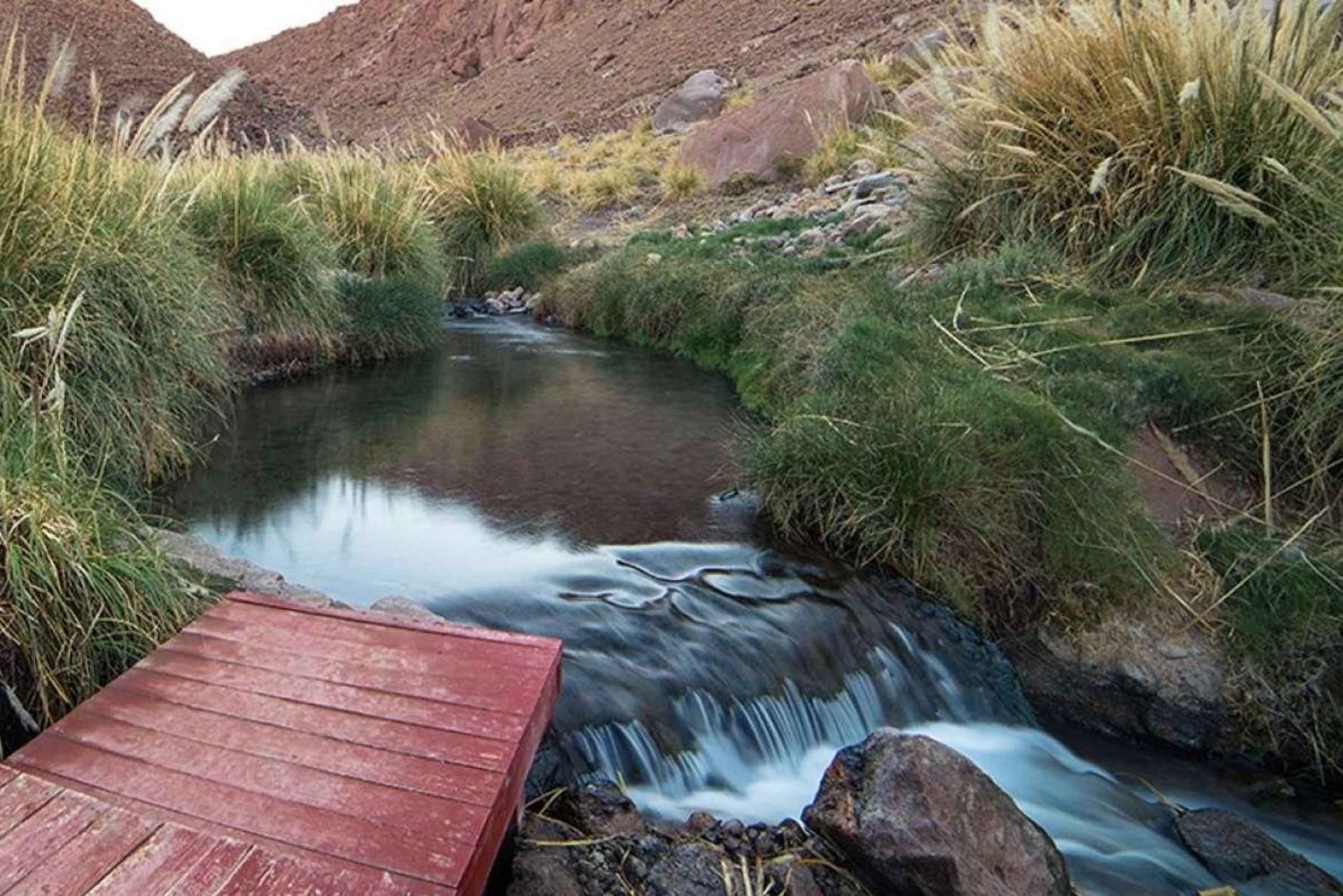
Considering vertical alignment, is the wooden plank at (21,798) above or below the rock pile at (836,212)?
below

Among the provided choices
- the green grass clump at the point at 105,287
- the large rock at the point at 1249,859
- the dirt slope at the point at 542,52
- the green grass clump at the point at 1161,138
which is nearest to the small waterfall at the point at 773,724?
the large rock at the point at 1249,859

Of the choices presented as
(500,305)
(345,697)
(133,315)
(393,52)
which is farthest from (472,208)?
(393,52)

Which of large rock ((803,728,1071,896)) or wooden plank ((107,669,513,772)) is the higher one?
wooden plank ((107,669,513,772))

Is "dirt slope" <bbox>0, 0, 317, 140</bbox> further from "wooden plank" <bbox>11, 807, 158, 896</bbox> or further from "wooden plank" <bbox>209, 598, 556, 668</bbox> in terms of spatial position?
"wooden plank" <bbox>11, 807, 158, 896</bbox>

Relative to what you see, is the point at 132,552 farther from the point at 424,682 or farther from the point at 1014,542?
the point at 1014,542

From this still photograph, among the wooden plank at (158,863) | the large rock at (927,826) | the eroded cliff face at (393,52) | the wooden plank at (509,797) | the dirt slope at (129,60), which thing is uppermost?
the eroded cliff face at (393,52)

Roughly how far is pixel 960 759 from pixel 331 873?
1484mm

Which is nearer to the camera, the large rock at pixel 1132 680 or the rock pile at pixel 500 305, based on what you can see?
the large rock at pixel 1132 680

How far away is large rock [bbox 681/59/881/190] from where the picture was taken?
12.5m

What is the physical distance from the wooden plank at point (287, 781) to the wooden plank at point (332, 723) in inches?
4.3

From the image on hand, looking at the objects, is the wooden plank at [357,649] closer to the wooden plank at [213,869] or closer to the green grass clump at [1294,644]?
the wooden plank at [213,869]

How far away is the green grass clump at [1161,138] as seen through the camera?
480cm

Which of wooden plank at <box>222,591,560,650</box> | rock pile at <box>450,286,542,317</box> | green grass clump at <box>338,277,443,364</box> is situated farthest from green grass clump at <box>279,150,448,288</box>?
wooden plank at <box>222,591,560,650</box>

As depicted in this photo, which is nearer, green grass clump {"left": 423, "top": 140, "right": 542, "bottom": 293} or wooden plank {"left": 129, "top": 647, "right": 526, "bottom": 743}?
wooden plank {"left": 129, "top": 647, "right": 526, "bottom": 743}
